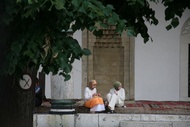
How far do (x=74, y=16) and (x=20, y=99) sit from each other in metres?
1.75

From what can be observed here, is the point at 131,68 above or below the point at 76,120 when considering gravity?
above

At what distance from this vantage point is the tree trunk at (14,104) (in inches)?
200

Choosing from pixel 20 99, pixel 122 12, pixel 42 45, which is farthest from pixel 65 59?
pixel 20 99

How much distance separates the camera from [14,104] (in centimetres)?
525

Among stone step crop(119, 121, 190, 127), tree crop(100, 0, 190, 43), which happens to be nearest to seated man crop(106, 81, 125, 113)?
stone step crop(119, 121, 190, 127)

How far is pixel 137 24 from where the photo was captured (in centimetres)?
508

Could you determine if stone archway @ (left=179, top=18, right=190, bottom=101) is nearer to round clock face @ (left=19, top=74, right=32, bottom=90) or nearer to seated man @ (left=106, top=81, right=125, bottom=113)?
seated man @ (left=106, top=81, right=125, bottom=113)

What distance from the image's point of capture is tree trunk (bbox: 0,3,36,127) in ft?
16.7

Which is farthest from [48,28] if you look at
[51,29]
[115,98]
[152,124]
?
[115,98]

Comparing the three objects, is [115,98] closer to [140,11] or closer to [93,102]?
[93,102]

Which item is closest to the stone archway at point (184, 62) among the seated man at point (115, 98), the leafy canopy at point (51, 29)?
the seated man at point (115, 98)

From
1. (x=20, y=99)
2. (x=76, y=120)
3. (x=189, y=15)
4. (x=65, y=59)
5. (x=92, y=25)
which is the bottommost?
(x=76, y=120)

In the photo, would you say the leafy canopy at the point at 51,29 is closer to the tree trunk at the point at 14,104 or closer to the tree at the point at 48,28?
the tree at the point at 48,28

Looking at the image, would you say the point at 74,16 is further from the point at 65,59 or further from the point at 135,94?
the point at 135,94
